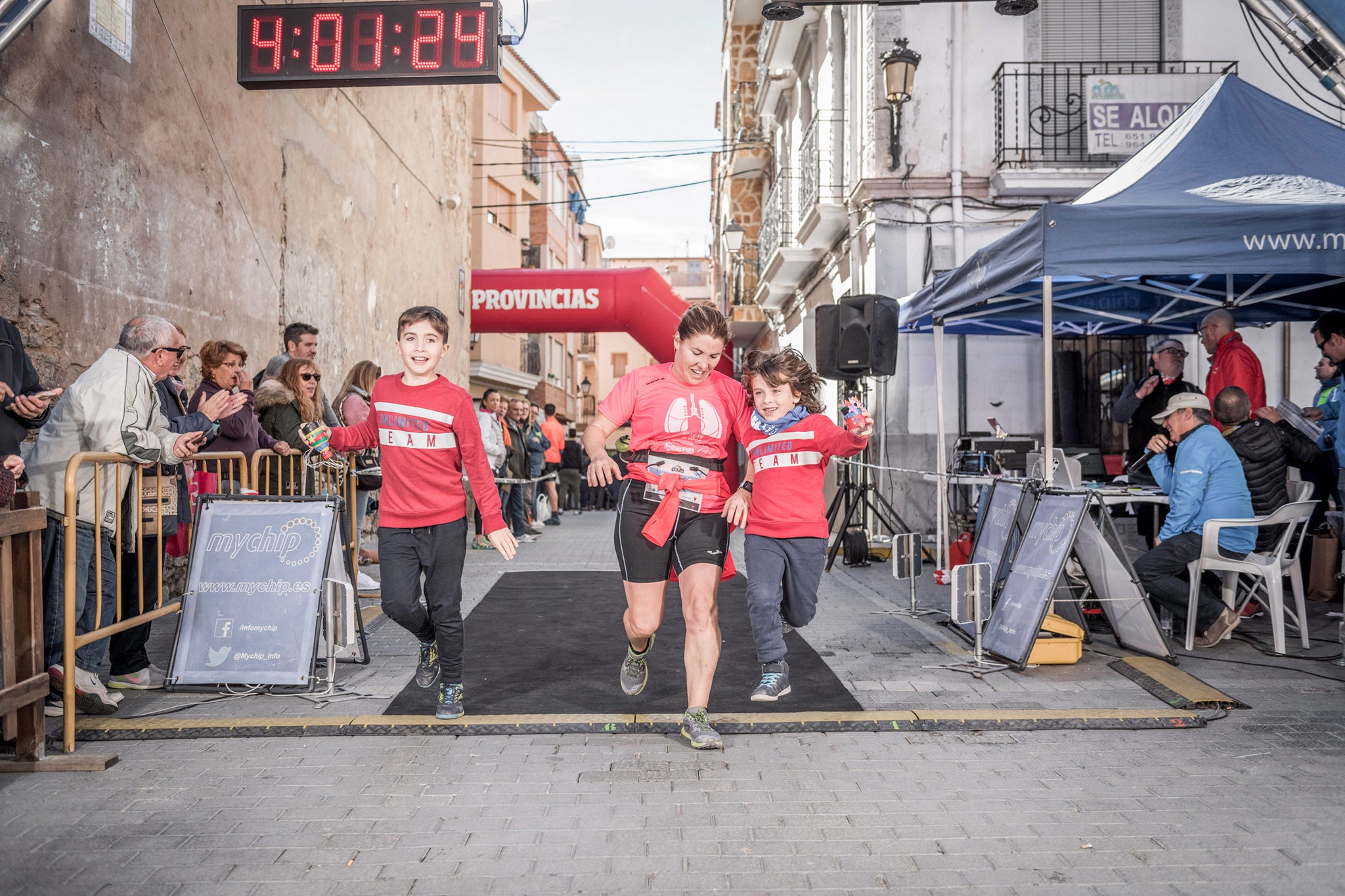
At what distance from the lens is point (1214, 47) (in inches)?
516

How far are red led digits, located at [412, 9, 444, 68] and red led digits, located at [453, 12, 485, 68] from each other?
106 mm

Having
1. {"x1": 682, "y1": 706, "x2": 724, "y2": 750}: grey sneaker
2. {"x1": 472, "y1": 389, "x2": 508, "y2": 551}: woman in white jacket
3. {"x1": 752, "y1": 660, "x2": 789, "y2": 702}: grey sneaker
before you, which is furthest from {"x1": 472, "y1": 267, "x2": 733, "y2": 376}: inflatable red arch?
{"x1": 682, "y1": 706, "x2": 724, "y2": 750}: grey sneaker

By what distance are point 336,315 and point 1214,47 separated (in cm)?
1108

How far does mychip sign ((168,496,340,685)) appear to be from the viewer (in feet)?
17.2

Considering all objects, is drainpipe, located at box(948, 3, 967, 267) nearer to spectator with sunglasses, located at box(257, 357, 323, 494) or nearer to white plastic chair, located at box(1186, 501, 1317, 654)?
white plastic chair, located at box(1186, 501, 1317, 654)

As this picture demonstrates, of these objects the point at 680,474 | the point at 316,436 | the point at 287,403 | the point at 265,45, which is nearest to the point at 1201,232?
the point at 680,474

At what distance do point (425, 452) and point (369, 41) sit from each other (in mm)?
4909

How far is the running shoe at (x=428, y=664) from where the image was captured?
514 cm

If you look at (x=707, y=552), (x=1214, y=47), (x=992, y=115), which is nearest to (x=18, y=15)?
(x=707, y=552)

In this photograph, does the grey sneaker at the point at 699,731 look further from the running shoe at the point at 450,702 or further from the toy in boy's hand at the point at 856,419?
the toy in boy's hand at the point at 856,419

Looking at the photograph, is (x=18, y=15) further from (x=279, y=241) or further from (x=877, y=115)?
(x=877, y=115)

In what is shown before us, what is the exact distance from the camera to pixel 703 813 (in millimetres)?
3713

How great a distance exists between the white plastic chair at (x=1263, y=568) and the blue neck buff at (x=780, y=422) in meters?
2.94

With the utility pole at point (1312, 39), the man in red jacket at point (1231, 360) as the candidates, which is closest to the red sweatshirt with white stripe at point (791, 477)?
the utility pole at point (1312, 39)
